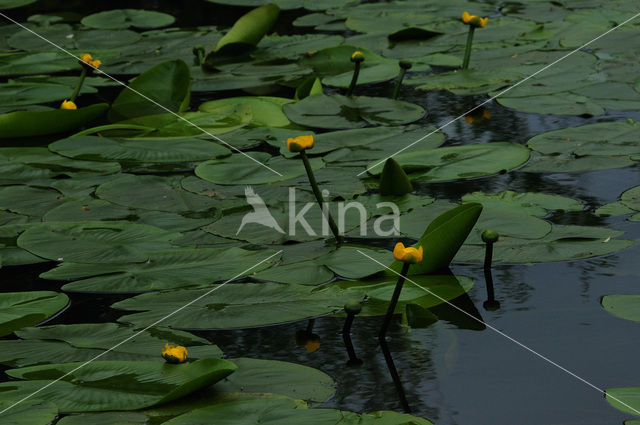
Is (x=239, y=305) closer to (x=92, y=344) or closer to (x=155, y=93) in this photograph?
(x=92, y=344)

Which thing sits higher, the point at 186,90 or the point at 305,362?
the point at 186,90

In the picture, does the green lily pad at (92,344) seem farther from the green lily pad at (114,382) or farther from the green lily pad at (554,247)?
the green lily pad at (554,247)

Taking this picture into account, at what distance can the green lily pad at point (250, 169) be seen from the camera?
2.12 m

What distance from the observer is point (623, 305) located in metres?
1.51

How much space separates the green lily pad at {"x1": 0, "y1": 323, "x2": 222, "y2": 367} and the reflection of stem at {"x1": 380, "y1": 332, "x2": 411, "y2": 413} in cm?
27

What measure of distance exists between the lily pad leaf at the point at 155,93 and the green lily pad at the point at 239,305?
114 cm

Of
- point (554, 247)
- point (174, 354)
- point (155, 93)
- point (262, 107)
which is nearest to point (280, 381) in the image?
point (174, 354)

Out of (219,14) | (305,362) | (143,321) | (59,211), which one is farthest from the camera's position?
(219,14)

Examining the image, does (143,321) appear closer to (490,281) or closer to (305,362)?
(305,362)

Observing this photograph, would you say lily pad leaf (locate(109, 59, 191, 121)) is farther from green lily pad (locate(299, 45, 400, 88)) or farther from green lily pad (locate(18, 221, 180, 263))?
green lily pad (locate(18, 221, 180, 263))

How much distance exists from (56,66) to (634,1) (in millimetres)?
→ 2311

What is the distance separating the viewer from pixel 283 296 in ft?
5.22

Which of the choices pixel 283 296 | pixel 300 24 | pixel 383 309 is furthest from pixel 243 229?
pixel 300 24

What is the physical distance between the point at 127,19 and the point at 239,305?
259 cm
